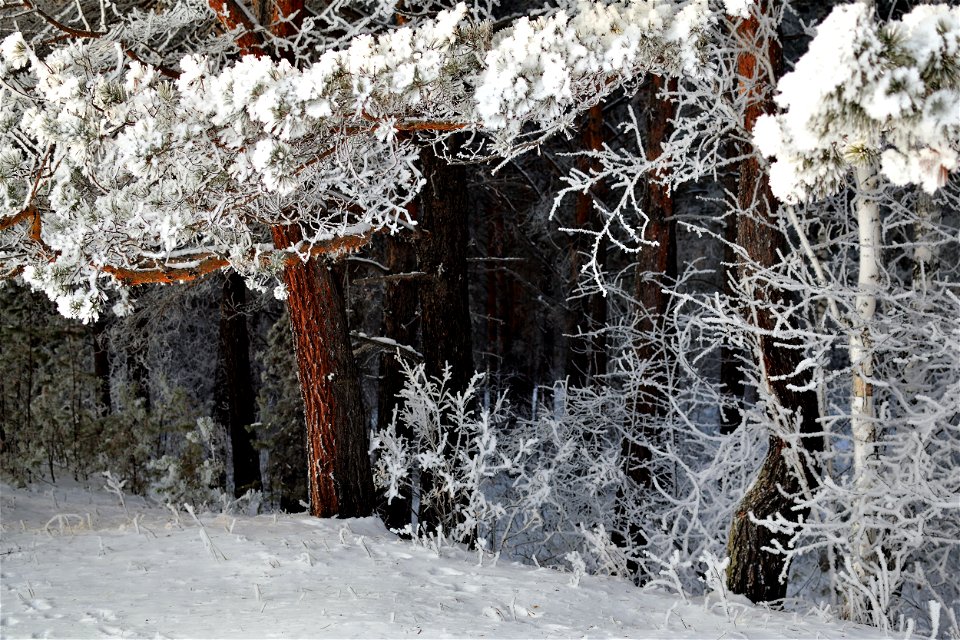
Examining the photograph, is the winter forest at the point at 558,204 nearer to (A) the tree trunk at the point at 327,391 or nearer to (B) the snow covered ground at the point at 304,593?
(A) the tree trunk at the point at 327,391

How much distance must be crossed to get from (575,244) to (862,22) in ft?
30.7

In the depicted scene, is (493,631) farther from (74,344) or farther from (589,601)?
(74,344)

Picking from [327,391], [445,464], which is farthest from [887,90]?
[445,464]

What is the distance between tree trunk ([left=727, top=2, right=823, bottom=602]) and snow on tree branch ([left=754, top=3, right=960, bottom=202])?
2.80 m

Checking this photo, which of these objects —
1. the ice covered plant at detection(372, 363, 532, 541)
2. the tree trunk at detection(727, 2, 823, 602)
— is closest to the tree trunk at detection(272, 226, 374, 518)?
the ice covered plant at detection(372, 363, 532, 541)

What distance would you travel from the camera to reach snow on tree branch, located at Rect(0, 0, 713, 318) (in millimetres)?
4551

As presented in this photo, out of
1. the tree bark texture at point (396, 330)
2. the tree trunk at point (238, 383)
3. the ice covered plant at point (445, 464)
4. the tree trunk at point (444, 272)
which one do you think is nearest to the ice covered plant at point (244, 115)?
the ice covered plant at point (445, 464)

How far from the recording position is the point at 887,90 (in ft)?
9.41

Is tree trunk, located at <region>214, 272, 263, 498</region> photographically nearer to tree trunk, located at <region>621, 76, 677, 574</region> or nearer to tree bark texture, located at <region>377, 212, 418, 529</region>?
tree bark texture, located at <region>377, 212, 418, 529</region>

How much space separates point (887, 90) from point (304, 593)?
3580 millimetres

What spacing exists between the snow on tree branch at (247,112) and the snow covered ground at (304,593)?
158 centimetres

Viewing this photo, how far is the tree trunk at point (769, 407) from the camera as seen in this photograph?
5.89 metres

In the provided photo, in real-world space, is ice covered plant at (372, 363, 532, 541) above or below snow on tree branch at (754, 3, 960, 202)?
below

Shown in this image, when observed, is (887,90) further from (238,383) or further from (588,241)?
(238,383)
